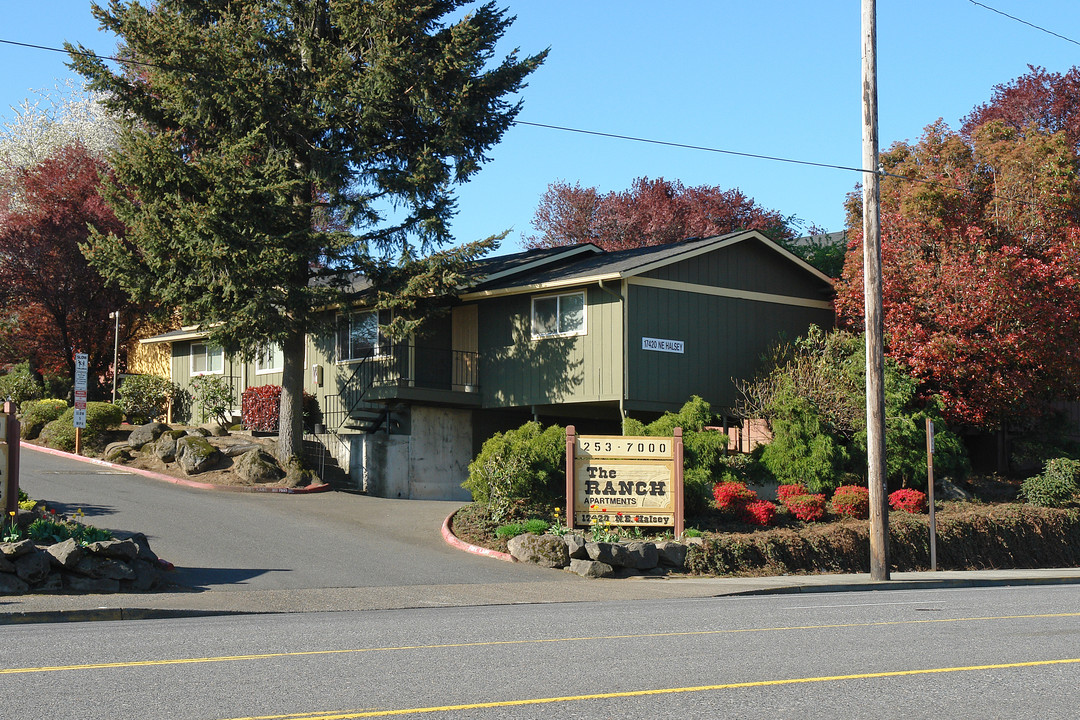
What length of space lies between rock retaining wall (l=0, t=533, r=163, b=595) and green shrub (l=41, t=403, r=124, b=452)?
46.6ft

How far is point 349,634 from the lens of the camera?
9.88 m

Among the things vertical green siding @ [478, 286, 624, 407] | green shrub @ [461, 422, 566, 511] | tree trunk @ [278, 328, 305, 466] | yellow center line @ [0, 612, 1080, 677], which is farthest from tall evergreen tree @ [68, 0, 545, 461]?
yellow center line @ [0, 612, 1080, 677]

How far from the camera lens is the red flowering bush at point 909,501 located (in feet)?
72.3

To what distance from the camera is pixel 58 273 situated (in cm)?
3606

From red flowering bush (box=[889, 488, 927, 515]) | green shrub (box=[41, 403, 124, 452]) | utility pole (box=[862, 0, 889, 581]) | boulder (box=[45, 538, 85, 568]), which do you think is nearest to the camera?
boulder (box=[45, 538, 85, 568])

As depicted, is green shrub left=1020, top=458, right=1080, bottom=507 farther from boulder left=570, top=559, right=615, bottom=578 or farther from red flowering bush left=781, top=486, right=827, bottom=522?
boulder left=570, top=559, right=615, bottom=578

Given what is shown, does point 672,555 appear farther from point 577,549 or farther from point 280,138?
point 280,138

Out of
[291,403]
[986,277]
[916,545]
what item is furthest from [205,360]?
[986,277]

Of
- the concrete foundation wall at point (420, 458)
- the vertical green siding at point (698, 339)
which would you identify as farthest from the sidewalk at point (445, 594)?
the concrete foundation wall at point (420, 458)

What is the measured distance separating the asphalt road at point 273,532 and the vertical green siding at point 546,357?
3.74 m

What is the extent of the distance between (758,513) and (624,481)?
2678 millimetres

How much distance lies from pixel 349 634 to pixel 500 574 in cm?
739

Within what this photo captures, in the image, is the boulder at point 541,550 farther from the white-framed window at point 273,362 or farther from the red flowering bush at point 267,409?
the white-framed window at point 273,362

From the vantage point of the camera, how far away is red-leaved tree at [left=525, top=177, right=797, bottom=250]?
1978 inches
